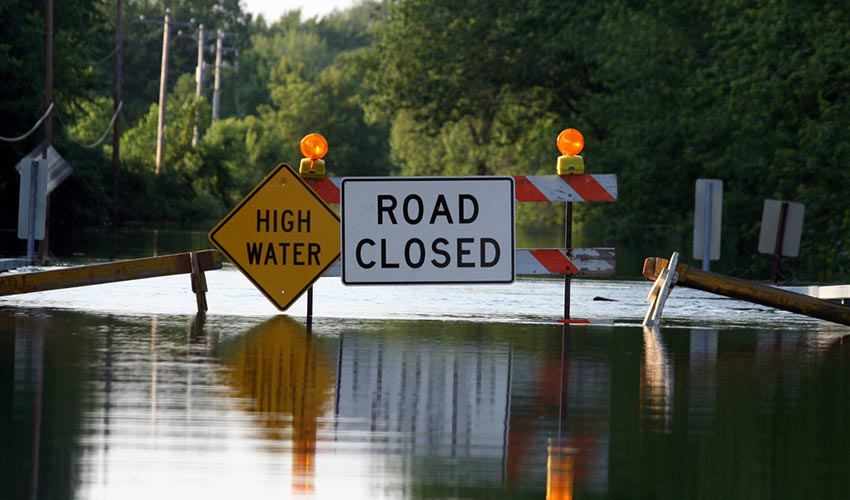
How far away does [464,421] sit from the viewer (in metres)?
8.57

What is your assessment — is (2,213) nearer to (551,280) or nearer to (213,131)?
(551,280)

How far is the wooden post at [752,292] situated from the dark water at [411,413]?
62cm

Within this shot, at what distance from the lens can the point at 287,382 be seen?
10.1m

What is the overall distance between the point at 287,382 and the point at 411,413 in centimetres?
150

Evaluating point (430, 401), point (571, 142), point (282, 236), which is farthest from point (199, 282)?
point (430, 401)

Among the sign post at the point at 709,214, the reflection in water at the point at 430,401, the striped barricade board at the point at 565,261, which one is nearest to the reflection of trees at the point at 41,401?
the reflection in water at the point at 430,401

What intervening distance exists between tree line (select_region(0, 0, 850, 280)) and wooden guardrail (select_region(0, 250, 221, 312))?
46.8 ft

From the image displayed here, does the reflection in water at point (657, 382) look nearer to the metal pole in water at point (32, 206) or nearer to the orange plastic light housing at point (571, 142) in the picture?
the orange plastic light housing at point (571, 142)

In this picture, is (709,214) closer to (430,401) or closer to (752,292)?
(752,292)

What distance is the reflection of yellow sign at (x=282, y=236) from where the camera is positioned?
1418cm

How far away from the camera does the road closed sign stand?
14.1 m

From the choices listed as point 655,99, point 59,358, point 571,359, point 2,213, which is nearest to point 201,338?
point 59,358

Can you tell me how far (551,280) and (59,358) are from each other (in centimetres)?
1401

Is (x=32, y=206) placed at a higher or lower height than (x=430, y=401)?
higher
